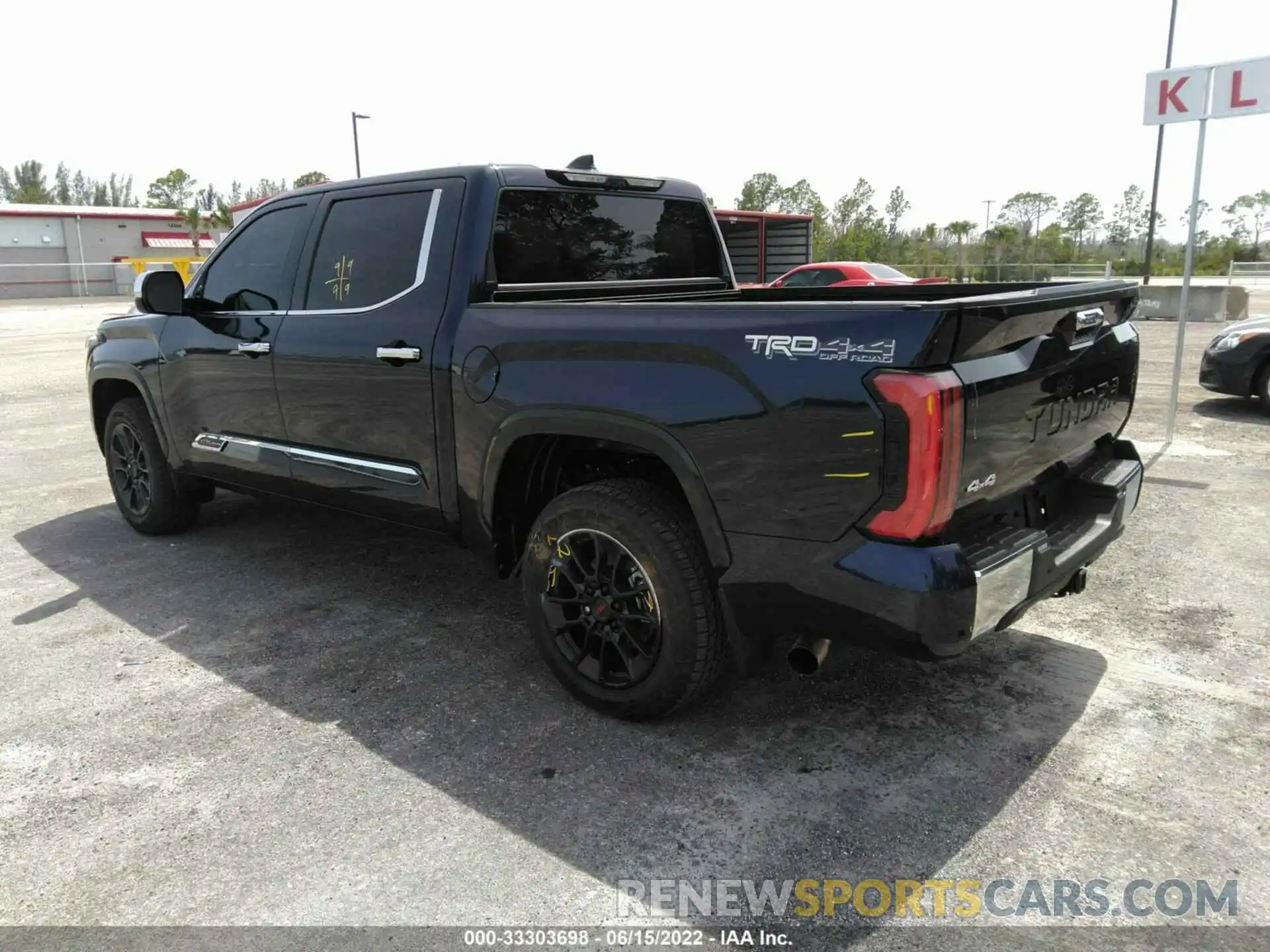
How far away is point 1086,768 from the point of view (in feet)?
9.71

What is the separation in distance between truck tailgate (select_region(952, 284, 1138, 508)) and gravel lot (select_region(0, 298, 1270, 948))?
3.06 ft

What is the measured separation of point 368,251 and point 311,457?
961mm

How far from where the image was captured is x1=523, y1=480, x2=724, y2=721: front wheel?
3.02 m

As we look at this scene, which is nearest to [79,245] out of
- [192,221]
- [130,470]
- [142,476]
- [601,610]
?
[192,221]

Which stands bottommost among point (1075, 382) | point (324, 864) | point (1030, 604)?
point (324, 864)

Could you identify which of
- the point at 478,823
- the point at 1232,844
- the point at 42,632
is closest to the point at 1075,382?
the point at 1232,844

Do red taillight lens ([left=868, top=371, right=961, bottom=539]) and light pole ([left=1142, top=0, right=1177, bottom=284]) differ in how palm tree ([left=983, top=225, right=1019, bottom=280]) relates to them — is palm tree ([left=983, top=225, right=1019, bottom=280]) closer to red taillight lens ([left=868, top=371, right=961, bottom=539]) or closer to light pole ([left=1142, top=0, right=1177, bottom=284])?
light pole ([left=1142, top=0, right=1177, bottom=284])

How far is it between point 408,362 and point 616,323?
3.49 feet

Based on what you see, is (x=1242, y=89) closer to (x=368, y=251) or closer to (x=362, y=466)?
(x=368, y=251)

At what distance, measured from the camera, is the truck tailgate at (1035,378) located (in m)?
2.52

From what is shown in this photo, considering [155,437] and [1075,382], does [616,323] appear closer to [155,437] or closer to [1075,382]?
[1075,382]

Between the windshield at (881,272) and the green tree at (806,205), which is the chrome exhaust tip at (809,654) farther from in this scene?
the green tree at (806,205)

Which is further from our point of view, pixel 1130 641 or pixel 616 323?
pixel 1130 641

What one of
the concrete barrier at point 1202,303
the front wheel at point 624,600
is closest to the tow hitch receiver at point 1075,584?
the front wheel at point 624,600
